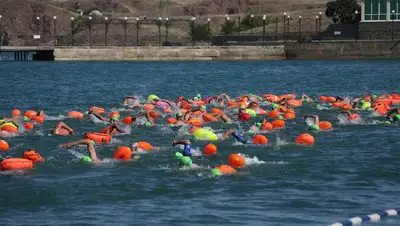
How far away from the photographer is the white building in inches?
5217

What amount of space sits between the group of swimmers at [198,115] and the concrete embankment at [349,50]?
72.2 metres

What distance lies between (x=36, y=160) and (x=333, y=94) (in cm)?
3946

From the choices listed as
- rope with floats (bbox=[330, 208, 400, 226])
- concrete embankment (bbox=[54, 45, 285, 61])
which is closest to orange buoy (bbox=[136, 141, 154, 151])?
rope with floats (bbox=[330, 208, 400, 226])

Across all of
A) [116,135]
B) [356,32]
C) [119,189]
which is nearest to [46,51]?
[356,32]

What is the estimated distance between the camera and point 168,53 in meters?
140

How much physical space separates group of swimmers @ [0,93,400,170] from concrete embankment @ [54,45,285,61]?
80704mm

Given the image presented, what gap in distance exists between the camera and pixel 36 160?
3138 cm

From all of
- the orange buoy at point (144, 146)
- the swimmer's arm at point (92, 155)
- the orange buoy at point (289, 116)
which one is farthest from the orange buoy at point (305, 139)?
the swimmer's arm at point (92, 155)

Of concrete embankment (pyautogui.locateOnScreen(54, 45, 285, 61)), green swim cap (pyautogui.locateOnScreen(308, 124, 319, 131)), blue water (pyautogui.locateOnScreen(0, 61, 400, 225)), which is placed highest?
green swim cap (pyautogui.locateOnScreen(308, 124, 319, 131))

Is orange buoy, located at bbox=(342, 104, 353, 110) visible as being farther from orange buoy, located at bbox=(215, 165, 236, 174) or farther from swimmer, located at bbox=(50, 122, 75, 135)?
orange buoy, located at bbox=(215, 165, 236, 174)

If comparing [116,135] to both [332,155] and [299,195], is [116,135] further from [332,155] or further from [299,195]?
[299,195]

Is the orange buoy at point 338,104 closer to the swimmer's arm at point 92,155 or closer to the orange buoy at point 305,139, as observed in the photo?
the orange buoy at point 305,139

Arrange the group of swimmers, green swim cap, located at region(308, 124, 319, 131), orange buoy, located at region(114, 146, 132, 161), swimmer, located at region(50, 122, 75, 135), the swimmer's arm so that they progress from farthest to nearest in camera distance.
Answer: green swim cap, located at region(308, 124, 319, 131)
swimmer, located at region(50, 122, 75, 135)
the group of swimmers
orange buoy, located at region(114, 146, 132, 161)
the swimmer's arm

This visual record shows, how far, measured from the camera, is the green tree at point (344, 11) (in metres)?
158
